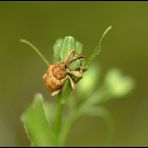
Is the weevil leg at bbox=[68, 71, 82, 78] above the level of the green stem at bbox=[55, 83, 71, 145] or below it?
above

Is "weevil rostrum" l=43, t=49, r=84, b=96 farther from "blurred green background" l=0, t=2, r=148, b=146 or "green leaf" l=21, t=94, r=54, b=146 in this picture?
"blurred green background" l=0, t=2, r=148, b=146

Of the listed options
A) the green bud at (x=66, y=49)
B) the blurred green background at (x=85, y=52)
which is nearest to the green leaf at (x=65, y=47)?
the green bud at (x=66, y=49)

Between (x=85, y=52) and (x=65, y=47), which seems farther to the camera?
(x=85, y=52)

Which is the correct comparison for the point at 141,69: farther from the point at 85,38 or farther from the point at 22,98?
the point at 22,98

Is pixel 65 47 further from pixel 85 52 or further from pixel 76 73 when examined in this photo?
pixel 85 52

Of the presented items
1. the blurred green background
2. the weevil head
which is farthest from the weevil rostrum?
the blurred green background

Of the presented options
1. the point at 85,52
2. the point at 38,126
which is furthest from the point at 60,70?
the point at 85,52

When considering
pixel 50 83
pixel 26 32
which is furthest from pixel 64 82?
pixel 26 32

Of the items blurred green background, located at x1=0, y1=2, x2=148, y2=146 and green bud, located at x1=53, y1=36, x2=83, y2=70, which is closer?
green bud, located at x1=53, y1=36, x2=83, y2=70
